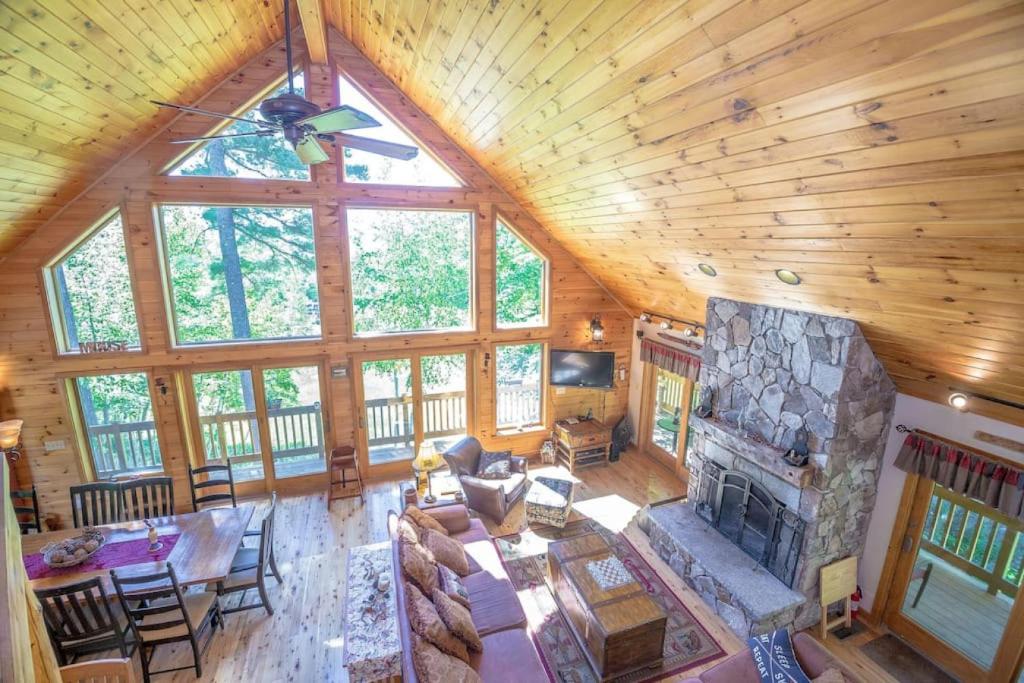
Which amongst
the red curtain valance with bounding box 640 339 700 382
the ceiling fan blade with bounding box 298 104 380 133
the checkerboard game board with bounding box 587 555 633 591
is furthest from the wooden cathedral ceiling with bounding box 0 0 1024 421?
the checkerboard game board with bounding box 587 555 633 591

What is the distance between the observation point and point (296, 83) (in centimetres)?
543

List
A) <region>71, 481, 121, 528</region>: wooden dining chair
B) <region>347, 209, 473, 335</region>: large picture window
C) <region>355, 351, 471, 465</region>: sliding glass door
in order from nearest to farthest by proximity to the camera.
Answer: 1. <region>71, 481, 121, 528</region>: wooden dining chair
2. <region>347, 209, 473, 335</region>: large picture window
3. <region>355, 351, 471, 465</region>: sliding glass door

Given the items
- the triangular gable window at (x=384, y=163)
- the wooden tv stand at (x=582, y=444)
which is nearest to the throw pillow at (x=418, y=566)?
the wooden tv stand at (x=582, y=444)

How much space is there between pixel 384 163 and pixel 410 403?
3.20 m

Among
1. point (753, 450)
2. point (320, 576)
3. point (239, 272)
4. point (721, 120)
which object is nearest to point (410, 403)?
point (320, 576)

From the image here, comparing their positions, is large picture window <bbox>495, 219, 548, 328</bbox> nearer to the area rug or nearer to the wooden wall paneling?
the wooden wall paneling

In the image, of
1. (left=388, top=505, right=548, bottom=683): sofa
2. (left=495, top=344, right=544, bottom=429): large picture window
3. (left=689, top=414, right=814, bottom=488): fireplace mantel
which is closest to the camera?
(left=388, top=505, right=548, bottom=683): sofa

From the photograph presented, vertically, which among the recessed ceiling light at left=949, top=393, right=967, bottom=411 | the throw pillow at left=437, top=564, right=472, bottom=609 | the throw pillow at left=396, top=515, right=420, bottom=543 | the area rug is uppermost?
the recessed ceiling light at left=949, top=393, right=967, bottom=411

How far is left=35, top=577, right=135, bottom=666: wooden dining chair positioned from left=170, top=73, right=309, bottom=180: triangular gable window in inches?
165

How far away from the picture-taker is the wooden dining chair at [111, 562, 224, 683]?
10.6ft

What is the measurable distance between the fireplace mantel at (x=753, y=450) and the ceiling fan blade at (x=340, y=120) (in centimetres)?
421

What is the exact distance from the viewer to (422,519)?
418cm

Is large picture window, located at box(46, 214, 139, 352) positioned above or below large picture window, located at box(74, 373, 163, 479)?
above

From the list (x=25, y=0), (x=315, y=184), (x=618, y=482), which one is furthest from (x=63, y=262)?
(x=618, y=482)
